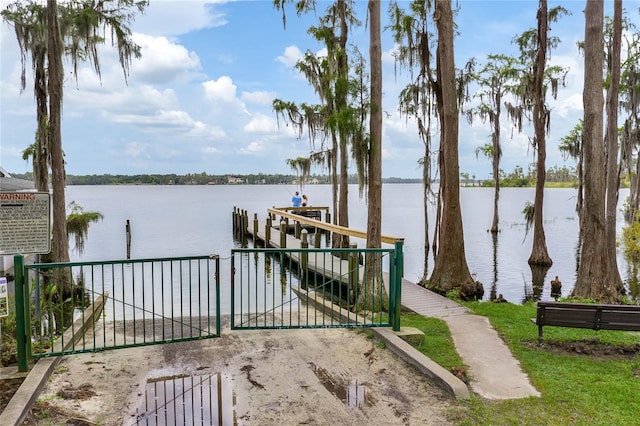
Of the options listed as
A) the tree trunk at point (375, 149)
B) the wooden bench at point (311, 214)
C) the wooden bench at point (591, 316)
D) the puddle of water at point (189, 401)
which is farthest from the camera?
the wooden bench at point (311, 214)

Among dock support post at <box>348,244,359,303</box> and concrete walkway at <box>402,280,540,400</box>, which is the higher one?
dock support post at <box>348,244,359,303</box>

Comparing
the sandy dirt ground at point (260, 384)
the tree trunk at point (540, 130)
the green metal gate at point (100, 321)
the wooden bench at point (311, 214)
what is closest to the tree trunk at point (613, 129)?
the tree trunk at point (540, 130)

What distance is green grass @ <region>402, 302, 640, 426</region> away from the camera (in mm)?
3912

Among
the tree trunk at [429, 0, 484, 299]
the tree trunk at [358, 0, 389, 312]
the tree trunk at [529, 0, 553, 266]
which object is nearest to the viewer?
the tree trunk at [358, 0, 389, 312]

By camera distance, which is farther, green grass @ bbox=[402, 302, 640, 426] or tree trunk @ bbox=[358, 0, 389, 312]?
tree trunk @ bbox=[358, 0, 389, 312]

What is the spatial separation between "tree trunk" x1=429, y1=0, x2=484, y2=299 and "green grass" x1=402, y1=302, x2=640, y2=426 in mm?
4813

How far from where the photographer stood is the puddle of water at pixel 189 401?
3.86 m

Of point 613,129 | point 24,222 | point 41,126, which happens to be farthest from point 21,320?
point 613,129

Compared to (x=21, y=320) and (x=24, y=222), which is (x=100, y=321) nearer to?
(x=21, y=320)

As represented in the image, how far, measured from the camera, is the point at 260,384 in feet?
15.0

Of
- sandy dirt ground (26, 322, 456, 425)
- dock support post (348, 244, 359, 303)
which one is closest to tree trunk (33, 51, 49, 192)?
dock support post (348, 244, 359, 303)

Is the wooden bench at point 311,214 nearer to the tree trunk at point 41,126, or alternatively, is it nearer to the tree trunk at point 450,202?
the tree trunk at point 41,126

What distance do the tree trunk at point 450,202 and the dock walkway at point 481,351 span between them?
2091mm

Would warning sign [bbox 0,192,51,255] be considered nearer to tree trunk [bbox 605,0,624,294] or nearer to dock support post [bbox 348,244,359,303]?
dock support post [bbox 348,244,359,303]
